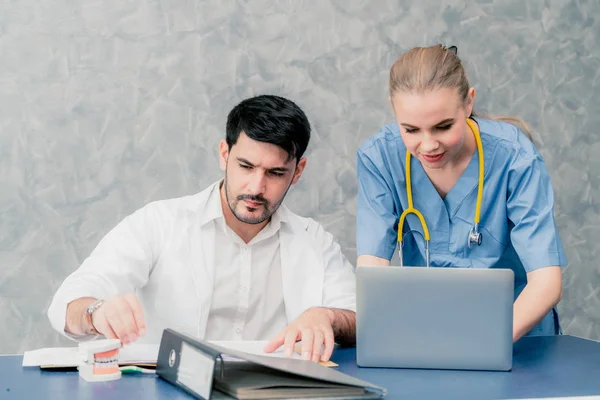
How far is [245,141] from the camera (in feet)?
6.22

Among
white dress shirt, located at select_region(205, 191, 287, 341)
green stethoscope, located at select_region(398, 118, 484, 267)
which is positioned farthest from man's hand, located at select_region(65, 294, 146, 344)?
green stethoscope, located at select_region(398, 118, 484, 267)

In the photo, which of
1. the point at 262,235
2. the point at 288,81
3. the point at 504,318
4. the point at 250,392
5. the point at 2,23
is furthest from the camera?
the point at 288,81

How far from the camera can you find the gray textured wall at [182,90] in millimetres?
2580

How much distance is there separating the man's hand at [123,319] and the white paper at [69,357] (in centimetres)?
4

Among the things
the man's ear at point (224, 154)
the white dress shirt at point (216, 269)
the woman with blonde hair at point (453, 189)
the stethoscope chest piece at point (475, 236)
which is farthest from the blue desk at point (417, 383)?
the man's ear at point (224, 154)

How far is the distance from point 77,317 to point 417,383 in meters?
0.68

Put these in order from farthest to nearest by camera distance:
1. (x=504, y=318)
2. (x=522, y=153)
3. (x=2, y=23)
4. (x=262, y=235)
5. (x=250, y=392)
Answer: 1. (x=2, y=23)
2. (x=262, y=235)
3. (x=522, y=153)
4. (x=504, y=318)
5. (x=250, y=392)

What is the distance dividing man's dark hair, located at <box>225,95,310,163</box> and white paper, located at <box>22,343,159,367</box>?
2.12ft

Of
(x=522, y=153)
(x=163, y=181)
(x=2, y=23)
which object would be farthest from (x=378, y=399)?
(x=2, y=23)

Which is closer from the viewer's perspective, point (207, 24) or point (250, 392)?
point (250, 392)

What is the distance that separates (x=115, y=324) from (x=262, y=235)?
2.47 ft

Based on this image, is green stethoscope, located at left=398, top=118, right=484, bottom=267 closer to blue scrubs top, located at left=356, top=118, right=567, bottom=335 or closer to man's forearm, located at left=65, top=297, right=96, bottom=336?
blue scrubs top, located at left=356, top=118, right=567, bottom=335

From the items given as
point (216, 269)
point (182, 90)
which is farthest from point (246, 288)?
point (182, 90)

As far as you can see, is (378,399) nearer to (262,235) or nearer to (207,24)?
(262,235)
